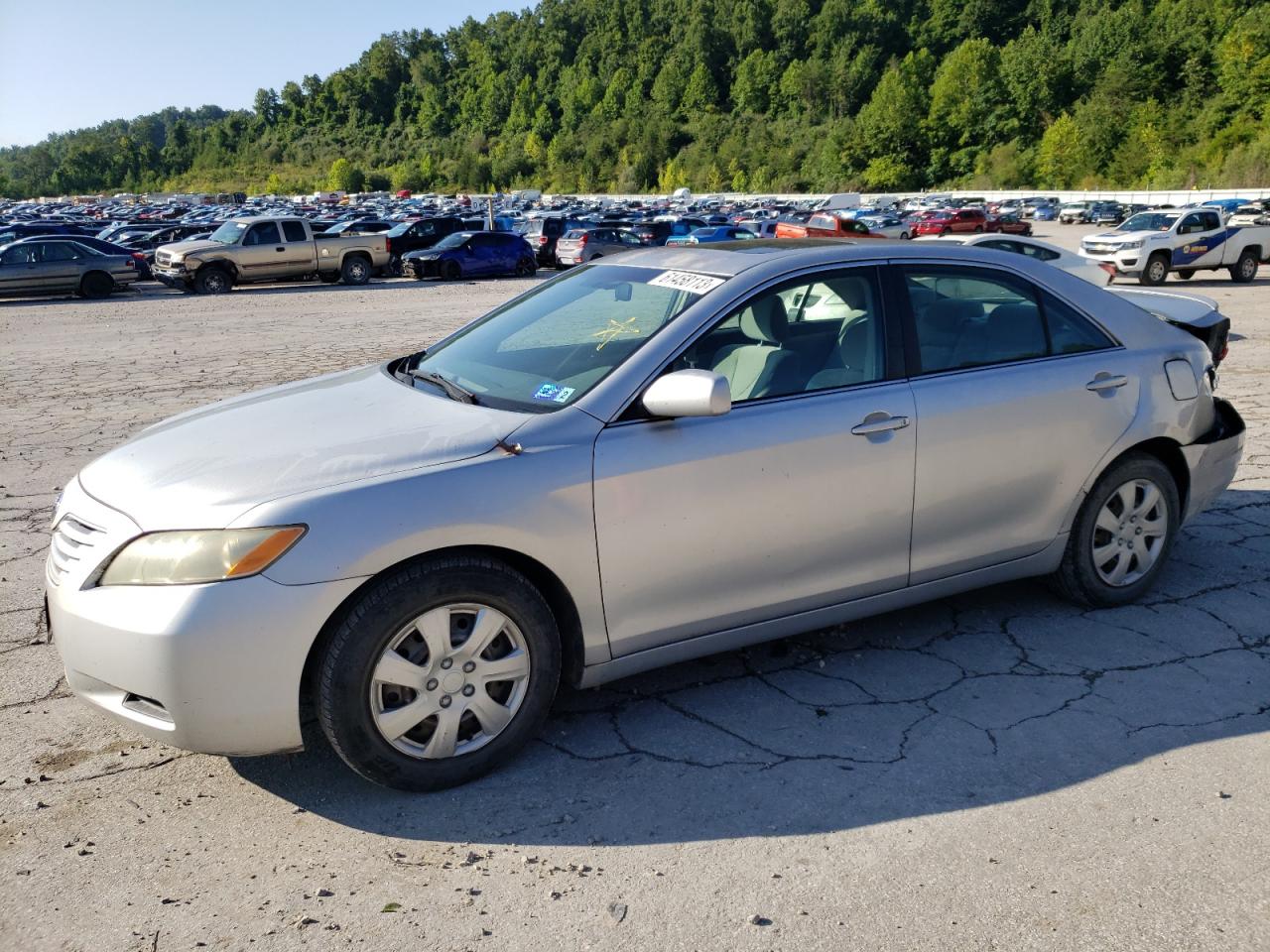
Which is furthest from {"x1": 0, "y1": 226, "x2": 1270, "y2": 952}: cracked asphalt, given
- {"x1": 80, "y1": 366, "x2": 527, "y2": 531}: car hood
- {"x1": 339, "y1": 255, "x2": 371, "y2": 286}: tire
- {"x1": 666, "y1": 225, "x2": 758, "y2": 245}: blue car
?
{"x1": 666, "y1": 225, "x2": 758, "y2": 245}: blue car

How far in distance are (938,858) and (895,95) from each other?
136239 millimetres

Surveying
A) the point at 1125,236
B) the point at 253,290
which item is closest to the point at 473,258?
the point at 253,290

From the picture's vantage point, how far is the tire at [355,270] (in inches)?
1041

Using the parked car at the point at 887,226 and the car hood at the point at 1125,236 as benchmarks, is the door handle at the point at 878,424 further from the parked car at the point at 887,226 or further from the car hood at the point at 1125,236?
the parked car at the point at 887,226

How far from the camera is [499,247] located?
28719 millimetres

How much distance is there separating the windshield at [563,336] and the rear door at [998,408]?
0.92 m

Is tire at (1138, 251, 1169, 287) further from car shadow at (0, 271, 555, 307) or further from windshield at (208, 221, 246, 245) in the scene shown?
windshield at (208, 221, 246, 245)

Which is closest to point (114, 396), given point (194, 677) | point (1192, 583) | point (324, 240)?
point (194, 677)

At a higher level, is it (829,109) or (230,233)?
(829,109)

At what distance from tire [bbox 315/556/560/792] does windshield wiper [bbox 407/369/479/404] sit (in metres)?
0.73

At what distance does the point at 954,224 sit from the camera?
4900 cm

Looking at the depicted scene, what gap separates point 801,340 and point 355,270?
965 inches

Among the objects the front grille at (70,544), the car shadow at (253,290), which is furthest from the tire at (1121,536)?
the car shadow at (253,290)

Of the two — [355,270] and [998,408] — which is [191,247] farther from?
[998,408]
